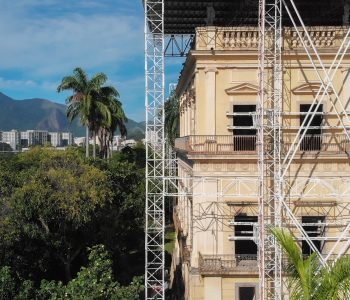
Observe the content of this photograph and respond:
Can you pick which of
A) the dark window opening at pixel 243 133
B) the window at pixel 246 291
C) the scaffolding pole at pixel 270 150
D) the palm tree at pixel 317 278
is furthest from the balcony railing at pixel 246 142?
the palm tree at pixel 317 278

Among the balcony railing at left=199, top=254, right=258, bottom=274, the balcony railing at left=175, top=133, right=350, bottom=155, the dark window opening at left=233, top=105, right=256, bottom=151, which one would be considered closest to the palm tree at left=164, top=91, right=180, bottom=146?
the dark window opening at left=233, top=105, right=256, bottom=151

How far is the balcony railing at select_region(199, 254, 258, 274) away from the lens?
1753cm

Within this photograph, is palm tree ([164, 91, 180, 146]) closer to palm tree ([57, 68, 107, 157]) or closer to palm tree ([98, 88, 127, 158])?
palm tree ([98, 88, 127, 158])

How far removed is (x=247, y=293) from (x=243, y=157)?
16.0ft

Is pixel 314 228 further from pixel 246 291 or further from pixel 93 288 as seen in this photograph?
pixel 93 288

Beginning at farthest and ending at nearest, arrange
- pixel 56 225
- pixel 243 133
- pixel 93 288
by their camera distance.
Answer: pixel 56 225, pixel 243 133, pixel 93 288

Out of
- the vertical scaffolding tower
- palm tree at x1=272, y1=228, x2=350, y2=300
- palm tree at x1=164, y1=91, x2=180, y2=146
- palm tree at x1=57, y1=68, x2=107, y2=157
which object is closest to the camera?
palm tree at x1=272, y1=228, x2=350, y2=300

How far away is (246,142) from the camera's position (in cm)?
1842

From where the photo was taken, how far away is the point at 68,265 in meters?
25.1

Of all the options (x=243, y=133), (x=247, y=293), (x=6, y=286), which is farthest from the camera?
(x=243, y=133)

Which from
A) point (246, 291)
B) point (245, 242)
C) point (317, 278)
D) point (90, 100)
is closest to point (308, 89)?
point (245, 242)

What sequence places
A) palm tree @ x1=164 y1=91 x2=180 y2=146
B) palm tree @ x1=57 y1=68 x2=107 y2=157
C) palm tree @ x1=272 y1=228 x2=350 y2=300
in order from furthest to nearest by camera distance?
palm tree @ x1=164 y1=91 x2=180 y2=146 → palm tree @ x1=57 y1=68 x2=107 y2=157 → palm tree @ x1=272 y1=228 x2=350 y2=300

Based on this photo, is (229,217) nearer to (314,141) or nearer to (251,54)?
(314,141)

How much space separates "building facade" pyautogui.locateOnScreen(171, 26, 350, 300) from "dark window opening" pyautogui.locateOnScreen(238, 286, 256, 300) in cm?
4
